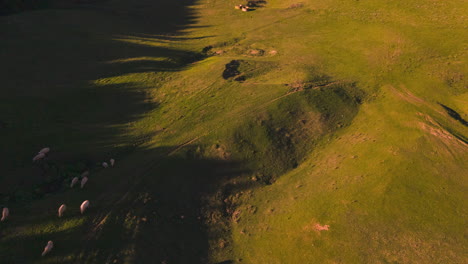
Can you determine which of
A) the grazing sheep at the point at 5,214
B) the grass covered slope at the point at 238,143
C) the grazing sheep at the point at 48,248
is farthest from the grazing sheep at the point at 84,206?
the grazing sheep at the point at 5,214

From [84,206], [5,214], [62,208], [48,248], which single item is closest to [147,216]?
[84,206]

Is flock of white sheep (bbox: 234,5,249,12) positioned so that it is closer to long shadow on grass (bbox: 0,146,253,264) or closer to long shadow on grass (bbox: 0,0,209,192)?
long shadow on grass (bbox: 0,0,209,192)

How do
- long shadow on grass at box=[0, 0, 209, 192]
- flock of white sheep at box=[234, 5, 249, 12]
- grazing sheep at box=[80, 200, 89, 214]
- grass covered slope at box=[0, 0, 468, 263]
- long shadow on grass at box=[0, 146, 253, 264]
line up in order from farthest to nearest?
1. flock of white sheep at box=[234, 5, 249, 12]
2. long shadow on grass at box=[0, 0, 209, 192]
3. grazing sheep at box=[80, 200, 89, 214]
4. grass covered slope at box=[0, 0, 468, 263]
5. long shadow on grass at box=[0, 146, 253, 264]

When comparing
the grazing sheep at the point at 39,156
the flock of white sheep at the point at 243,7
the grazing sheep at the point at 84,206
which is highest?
the flock of white sheep at the point at 243,7

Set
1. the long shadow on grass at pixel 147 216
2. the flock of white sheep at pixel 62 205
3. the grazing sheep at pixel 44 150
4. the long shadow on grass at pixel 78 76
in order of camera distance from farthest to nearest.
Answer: the long shadow on grass at pixel 78 76, the grazing sheep at pixel 44 150, the long shadow on grass at pixel 147 216, the flock of white sheep at pixel 62 205

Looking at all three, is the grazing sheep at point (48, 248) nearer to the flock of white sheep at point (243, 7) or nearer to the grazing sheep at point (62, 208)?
the grazing sheep at point (62, 208)

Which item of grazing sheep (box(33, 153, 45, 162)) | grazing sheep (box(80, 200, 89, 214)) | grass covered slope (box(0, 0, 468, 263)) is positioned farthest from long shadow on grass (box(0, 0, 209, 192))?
grazing sheep (box(80, 200, 89, 214))

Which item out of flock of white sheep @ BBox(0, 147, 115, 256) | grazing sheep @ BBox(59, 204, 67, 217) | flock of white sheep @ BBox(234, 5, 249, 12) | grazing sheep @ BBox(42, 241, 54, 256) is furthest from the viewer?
flock of white sheep @ BBox(234, 5, 249, 12)

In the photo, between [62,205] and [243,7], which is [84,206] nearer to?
[62,205]
